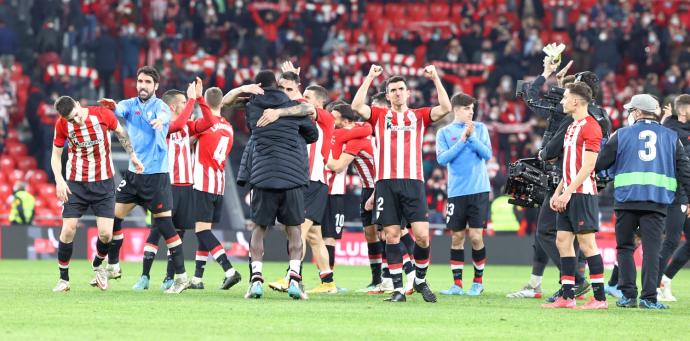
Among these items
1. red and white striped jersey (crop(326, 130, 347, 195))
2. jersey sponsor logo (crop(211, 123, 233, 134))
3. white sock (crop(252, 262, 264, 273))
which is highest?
jersey sponsor logo (crop(211, 123, 233, 134))

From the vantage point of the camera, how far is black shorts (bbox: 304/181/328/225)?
1448 centimetres

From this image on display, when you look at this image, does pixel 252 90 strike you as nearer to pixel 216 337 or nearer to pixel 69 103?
pixel 69 103

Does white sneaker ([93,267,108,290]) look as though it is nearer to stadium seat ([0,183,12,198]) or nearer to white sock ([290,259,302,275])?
white sock ([290,259,302,275])

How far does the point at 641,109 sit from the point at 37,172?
669 inches

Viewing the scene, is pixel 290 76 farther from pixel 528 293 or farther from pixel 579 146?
pixel 528 293

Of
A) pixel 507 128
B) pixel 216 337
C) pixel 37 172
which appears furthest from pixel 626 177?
pixel 37 172

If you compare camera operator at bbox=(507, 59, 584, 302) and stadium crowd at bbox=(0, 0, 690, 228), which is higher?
stadium crowd at bbox=(0, 0, 690, 228)

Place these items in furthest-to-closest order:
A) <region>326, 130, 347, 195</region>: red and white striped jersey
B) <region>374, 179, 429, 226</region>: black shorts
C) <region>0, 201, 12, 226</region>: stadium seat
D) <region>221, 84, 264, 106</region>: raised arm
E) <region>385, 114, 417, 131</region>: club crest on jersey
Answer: <region>0, 201, 12, 226</region>: stadium seat, <region>326, 130, 347, 195</region>: red and white striped jersey, <region>385, 114, 417, 131</region>: club crest on jersey, <region>374, 179, 429, 226</region>: black shorts, <region>221, 84, 264, 106</region>: raised arm

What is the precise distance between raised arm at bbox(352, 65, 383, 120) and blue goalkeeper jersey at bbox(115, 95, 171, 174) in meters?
2.53

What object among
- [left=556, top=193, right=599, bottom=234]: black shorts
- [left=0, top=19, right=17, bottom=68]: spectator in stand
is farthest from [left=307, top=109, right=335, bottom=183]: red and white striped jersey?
[left=0, top=19, right=17, bottom=68]: spectator in stand

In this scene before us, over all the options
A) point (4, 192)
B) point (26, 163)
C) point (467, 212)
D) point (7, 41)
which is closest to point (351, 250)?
point (4, 192)

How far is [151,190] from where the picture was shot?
A: 13836 mm

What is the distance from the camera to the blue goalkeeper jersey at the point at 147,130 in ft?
45.2

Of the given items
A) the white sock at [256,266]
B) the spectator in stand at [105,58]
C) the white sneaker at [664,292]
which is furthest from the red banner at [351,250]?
the white sock at [256,266]
